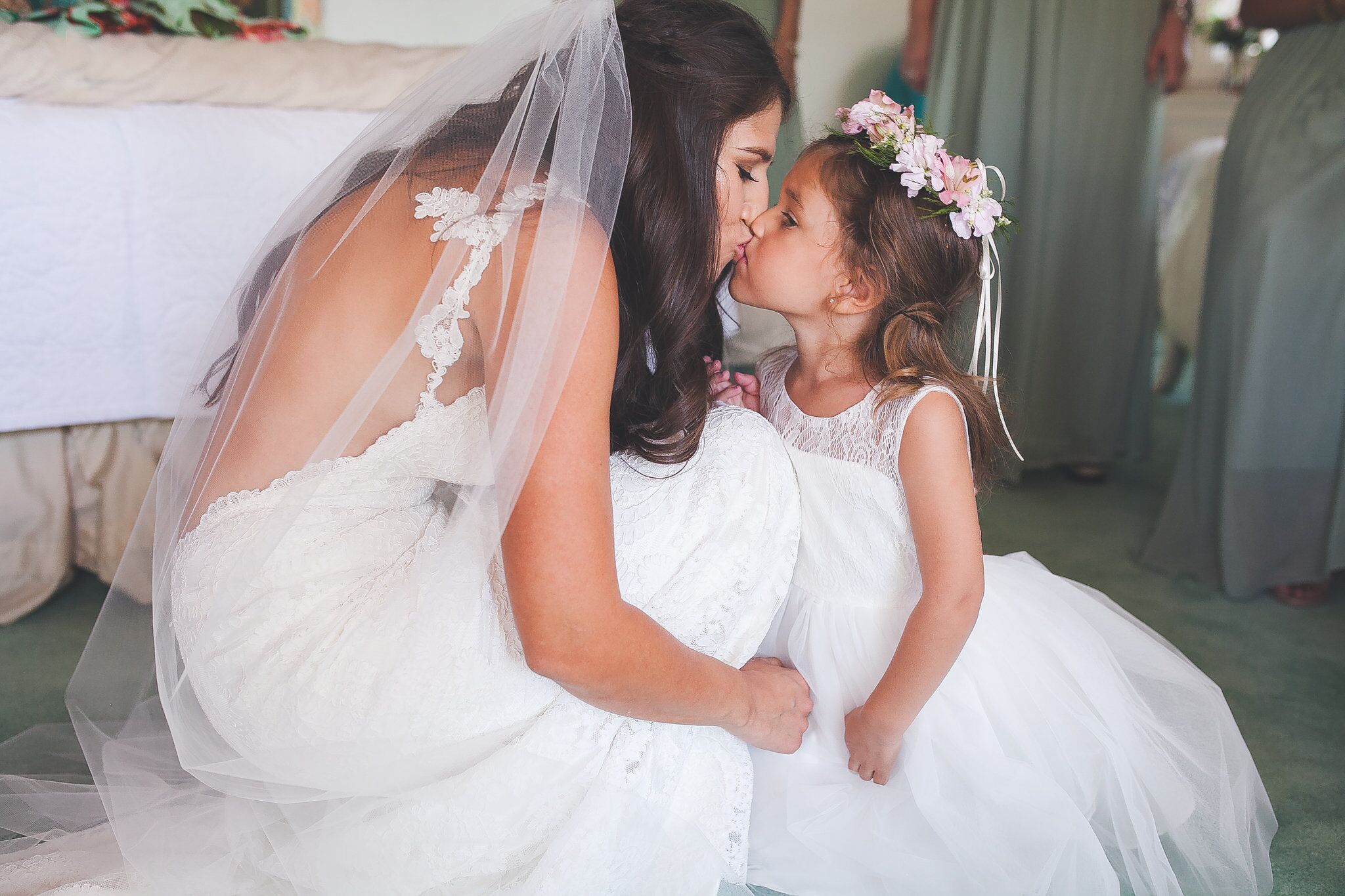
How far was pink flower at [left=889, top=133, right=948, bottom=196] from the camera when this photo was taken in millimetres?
1157

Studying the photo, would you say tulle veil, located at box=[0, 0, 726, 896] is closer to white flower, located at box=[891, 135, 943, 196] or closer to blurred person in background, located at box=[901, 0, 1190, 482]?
white flower, located at box=[891, 135, 943, 196]

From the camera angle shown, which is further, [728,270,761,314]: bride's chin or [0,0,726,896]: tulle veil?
[728,270,761,314]: bride's chin

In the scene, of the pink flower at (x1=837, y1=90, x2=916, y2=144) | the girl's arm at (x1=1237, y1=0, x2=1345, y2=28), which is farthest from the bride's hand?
the girl's arm at (x1=1237, y1=0, x2=1345, y2=28)

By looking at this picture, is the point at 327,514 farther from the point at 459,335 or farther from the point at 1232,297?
the point at 1232,297

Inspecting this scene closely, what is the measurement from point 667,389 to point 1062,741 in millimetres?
562

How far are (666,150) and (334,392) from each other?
1.23 ft

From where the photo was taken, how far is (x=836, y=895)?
42.4 inches

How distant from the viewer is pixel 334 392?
37.5 inches

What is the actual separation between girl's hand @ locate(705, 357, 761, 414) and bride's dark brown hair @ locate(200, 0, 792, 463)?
0.28m

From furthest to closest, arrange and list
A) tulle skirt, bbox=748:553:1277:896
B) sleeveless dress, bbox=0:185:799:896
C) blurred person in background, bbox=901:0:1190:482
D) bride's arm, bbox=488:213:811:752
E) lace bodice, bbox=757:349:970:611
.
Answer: blurred person in background, bbox=901:0:1190:482 → lace bodice, bbox=757:349:970:611 → tulle skirt, bbox=748:553:1277:896 → sleeveless dress, bbox=0:185:799:896 → bride's arm, bbox=488:213:811:752

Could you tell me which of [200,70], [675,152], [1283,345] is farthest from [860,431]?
[200,70]

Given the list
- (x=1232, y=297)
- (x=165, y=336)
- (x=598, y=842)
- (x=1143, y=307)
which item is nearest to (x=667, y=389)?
(x=598, y=842)

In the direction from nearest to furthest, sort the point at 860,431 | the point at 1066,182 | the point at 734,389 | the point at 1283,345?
1. the point at 860,431
2. the point at 734,389
3. the point at 1283,345
4. the point at 1066,182

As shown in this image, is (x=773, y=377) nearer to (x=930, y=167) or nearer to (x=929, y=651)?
(x=930, y=167)
